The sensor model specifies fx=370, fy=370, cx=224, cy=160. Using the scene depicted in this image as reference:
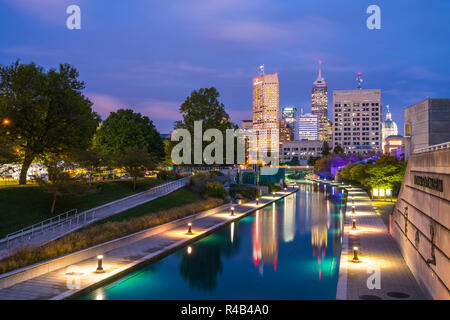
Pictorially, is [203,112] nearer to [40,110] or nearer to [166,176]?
[166,176]

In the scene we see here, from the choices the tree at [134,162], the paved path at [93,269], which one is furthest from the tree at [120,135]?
the paved path at [93,269]

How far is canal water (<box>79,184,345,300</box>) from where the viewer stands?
15.5m

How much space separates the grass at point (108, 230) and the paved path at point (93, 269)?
958mm

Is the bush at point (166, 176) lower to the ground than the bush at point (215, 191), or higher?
higher

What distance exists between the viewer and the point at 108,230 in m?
22.1

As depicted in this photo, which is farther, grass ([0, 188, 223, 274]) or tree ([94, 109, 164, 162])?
tree ([94, 109, 164, 162])

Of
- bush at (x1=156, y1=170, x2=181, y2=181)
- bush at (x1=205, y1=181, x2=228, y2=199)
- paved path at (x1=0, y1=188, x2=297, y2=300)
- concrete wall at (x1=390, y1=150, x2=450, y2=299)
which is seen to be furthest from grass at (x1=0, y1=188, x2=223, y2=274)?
concrete wall at (x1=390, y1=150, x2=450, y2=299)

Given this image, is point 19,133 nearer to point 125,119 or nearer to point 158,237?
point 158,237

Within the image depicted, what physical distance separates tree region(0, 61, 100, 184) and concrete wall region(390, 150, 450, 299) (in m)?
26.6

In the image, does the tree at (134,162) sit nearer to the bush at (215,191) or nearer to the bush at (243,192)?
the bush at (215,191)

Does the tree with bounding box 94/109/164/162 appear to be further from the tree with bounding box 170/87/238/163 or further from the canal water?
the canal water

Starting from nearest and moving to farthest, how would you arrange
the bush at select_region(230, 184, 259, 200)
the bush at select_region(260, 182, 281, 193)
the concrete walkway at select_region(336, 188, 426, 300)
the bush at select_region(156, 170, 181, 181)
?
the concrete walkway at select_region(336, 188, 426, 300), the bush at select_region(156, 170, 181, 181), the bush at select_region(230, 184, 259, 200), the bush at select_region(260, 182, 281, 193)

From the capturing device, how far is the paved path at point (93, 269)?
1316 centimetres

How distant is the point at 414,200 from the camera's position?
18297 millimetres
